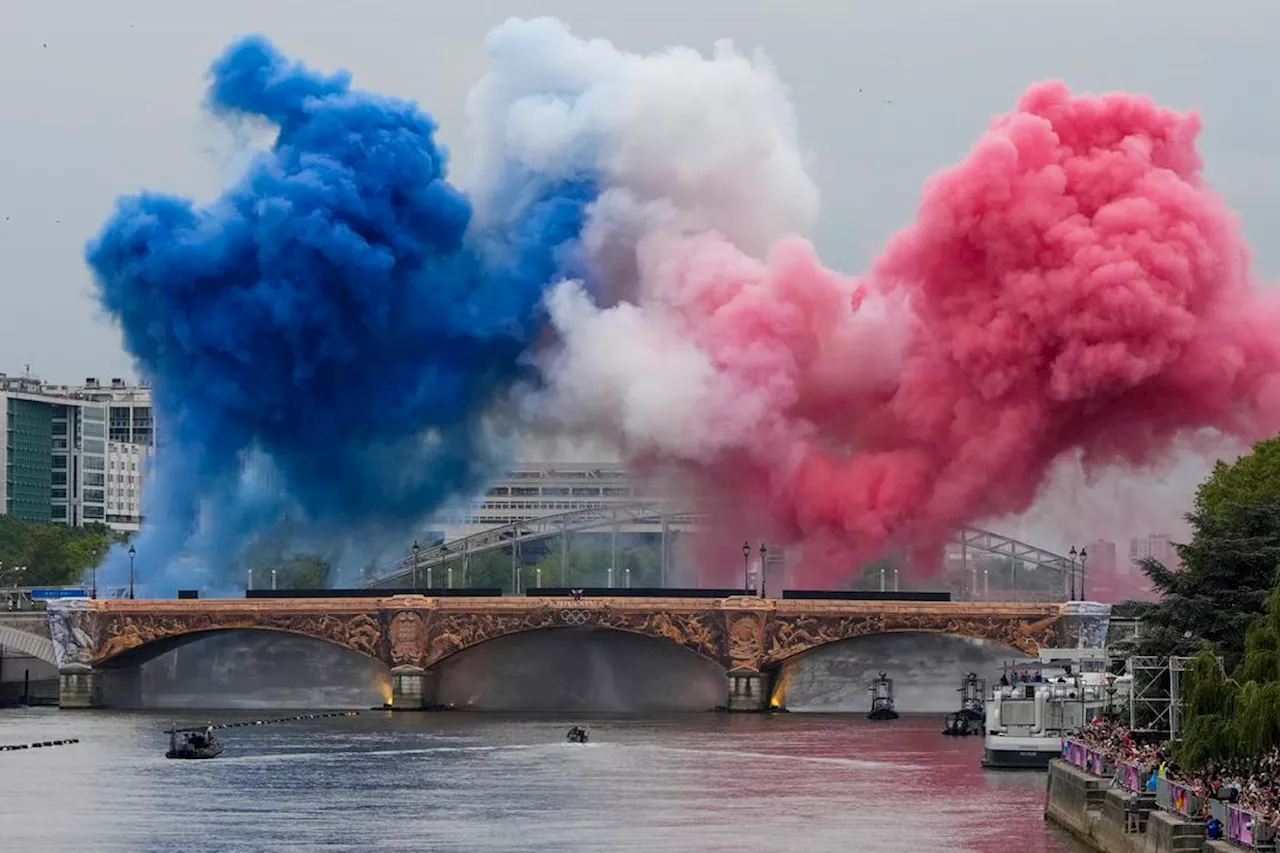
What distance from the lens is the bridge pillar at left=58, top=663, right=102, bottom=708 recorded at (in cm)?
14125

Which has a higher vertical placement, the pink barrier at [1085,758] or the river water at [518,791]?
the pink barrier at [1085,758]

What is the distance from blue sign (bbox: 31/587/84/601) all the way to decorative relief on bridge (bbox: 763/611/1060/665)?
137 feet

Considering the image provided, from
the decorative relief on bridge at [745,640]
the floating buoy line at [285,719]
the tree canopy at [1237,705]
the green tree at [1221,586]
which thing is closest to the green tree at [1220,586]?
the green tree at [1221,586]

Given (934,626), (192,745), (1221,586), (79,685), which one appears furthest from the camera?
(79,685)

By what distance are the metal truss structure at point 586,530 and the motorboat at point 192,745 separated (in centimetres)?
5877

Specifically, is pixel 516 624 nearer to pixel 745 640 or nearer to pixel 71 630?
pixel 745 640

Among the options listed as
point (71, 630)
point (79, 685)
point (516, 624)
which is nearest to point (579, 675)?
point (516, 624)

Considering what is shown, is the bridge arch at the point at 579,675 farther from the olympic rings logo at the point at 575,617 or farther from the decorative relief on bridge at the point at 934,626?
the decorative relief on bridge at the point at 934,626

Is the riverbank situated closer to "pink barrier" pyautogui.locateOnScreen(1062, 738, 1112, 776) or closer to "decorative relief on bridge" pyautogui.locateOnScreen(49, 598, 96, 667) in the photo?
"pink barrier" pyautogui.locateOnScreen(1062, 738, 1112, 776)

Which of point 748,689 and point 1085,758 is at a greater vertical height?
point 748,689

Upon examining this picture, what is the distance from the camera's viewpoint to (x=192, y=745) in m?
106

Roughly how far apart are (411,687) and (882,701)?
904 inches

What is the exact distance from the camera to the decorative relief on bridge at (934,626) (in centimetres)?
12938

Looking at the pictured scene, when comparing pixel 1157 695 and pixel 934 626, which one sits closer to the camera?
pixel 1157 695
